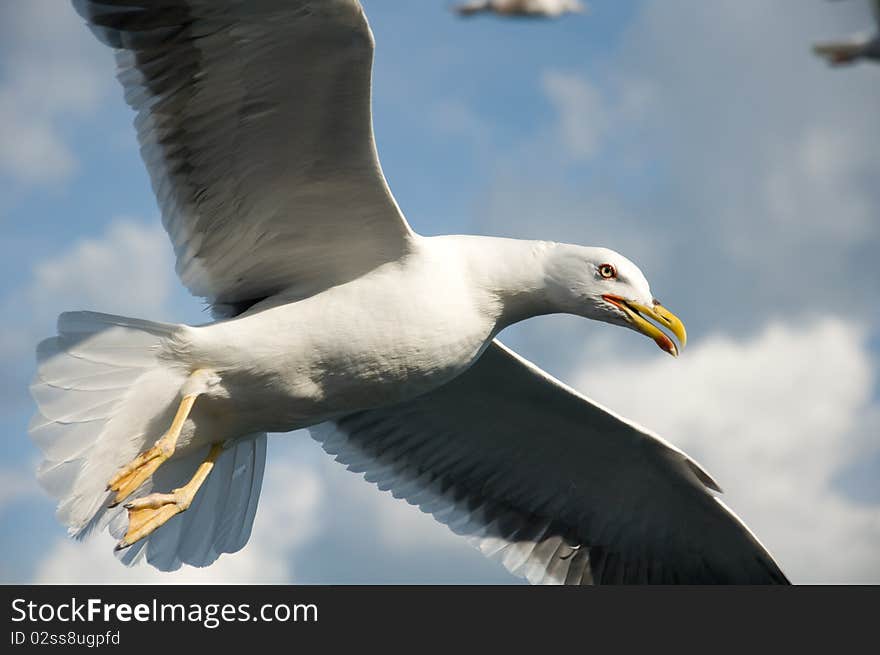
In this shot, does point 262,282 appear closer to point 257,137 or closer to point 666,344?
point 257,137

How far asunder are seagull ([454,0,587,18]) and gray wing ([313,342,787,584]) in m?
1.89

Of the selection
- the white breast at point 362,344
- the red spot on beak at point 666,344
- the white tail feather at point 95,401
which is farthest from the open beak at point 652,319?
the white tail feather at point 95,401

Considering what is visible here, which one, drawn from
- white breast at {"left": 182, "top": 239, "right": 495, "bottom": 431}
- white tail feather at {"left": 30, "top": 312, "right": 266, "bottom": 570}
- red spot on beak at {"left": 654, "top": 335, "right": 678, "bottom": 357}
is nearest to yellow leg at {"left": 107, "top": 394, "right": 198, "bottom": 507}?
white tail feather at {"left": 30, "top": 312, "right": 266, "bottom": 570}

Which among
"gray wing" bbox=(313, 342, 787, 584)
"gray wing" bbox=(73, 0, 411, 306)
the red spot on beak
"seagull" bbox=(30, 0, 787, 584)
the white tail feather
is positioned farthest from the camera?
"gray wing" bbox=(313, 342, 787, 584)

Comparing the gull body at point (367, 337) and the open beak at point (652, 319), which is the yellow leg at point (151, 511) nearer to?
the gull body at point (367, 337)

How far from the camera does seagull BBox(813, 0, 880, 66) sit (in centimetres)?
306

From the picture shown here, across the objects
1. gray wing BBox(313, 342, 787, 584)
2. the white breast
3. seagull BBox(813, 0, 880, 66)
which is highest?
seagull BBox(813, 0, 880, 66)

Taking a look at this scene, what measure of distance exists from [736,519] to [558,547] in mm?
1041

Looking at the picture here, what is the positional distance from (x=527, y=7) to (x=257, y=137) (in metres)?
1.90

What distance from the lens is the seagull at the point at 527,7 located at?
247 inches

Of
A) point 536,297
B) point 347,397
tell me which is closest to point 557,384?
point 536,297

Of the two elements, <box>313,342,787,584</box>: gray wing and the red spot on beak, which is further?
<box>313,342,787,584</box>: gray wing

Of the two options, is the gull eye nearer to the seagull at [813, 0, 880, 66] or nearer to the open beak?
the open beak

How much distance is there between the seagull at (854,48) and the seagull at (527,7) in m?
2.62
